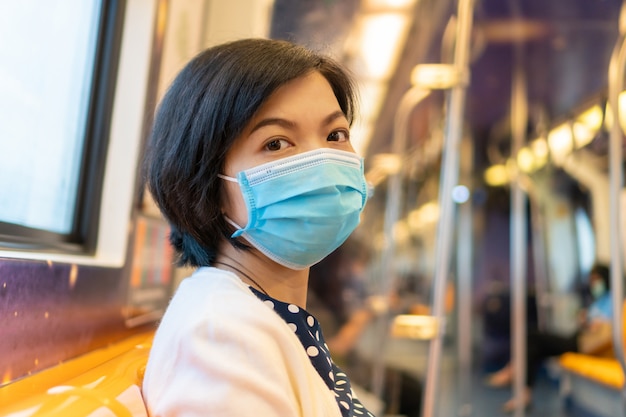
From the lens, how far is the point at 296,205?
100cm

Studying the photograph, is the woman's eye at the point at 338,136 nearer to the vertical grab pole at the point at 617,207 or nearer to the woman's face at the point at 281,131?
the woman's face at the point at 281,131

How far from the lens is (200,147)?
3.25 ft

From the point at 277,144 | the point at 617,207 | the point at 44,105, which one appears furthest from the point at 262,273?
the point at 617,207

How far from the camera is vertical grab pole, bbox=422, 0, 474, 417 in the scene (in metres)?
2.11

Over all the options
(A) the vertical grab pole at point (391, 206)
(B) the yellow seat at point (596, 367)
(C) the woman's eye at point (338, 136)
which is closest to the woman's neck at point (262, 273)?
(C) the woman's eye at point (338, 136)

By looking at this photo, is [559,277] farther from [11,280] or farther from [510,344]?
[11,280]

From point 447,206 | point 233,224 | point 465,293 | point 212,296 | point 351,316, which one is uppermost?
point 447,206

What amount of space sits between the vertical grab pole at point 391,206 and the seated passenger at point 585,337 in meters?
1.66

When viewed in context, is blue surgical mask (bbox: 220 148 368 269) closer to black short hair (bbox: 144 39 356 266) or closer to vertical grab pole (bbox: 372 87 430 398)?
black short hair (bbox: 144 39 356 266)

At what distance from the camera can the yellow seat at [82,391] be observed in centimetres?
83

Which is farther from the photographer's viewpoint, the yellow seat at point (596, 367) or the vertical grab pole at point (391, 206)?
the vertical grab pole at point (391, 206)

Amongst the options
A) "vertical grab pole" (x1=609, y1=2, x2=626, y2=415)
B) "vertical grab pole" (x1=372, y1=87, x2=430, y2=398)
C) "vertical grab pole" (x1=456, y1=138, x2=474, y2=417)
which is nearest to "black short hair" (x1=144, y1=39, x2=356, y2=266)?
"vertical grab pole" (x1=609, y1=2, x2=626, y2=415)

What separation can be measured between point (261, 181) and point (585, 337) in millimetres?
4753

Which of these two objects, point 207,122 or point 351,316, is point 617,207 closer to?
point 207,122
